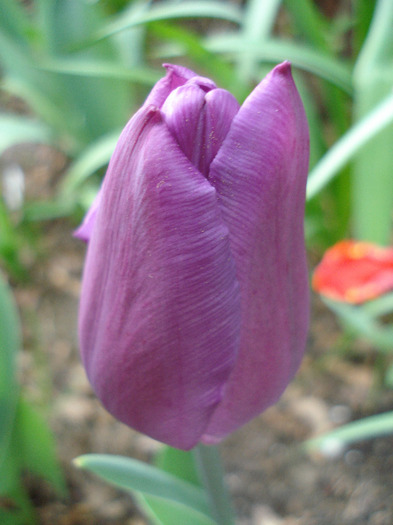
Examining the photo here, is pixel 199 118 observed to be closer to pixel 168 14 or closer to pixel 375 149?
pixel 168 14

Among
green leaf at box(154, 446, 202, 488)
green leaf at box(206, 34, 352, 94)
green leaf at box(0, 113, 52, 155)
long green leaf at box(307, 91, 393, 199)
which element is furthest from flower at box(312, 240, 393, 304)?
green leaf at box(0, 113, 52, 155)

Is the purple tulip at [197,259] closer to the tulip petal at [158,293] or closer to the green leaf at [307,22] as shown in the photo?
the tulip petal at [158,293]

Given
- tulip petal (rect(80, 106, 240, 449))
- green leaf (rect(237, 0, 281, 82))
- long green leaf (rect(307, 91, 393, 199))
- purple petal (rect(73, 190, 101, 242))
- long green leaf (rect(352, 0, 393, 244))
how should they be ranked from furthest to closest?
green leaf (rect(237, 0, 281, 82)) < long green leaf (rect(352, 0, 393, 244)) < long green leaf (rect(307, 91, 393, 199)) < purple petal (rect(73, 190, 101, 242)) < tulip petal (rect(80, 106, 240, 449))

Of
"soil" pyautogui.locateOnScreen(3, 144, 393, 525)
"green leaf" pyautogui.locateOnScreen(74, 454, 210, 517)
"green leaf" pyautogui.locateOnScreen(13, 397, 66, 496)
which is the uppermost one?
"green leaf" pyautogui.locateOnScreen(74, 454, 210, 517)

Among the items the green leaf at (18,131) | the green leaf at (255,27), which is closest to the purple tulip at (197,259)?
the green leaf at (255,27)

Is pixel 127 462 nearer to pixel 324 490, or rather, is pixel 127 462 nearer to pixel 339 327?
pixel 324 490

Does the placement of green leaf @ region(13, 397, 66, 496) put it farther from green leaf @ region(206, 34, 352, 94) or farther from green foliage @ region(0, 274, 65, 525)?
green leaf @ region(206, 34, 352, 94)
